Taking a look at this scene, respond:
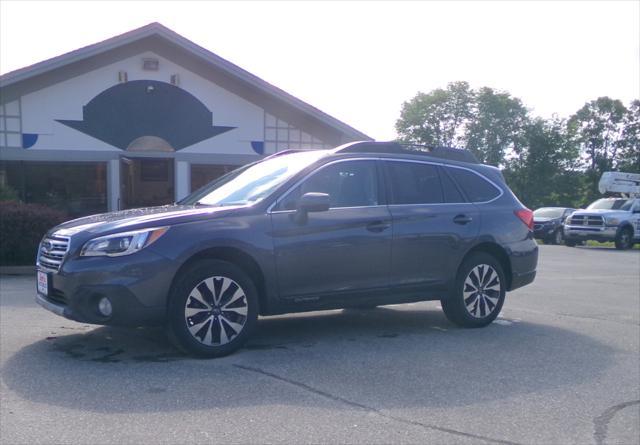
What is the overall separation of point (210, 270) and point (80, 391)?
1.42m

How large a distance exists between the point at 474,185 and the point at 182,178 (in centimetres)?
1118

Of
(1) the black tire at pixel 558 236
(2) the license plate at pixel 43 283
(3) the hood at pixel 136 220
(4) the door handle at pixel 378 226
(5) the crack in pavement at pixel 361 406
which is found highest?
(3) the hood at pixel 136 220

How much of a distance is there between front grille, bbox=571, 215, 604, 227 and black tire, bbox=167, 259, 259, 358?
74.0 feet

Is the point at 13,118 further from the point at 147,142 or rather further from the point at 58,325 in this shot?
the point at 58,325

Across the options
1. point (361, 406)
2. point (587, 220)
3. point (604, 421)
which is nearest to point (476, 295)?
point (604, 421)

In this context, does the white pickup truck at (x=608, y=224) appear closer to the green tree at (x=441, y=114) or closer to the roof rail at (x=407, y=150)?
the roof rail at (x=407, y=150)

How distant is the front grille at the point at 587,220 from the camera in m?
25.8

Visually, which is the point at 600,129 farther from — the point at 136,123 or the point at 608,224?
the point at 136,123

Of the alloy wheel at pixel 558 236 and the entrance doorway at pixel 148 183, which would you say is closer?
the entrance doorway at pixel 148 183

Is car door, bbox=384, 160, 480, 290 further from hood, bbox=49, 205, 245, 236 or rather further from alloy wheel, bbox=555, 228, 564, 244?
alloy wheel, bbox=555, 228, 564, 244

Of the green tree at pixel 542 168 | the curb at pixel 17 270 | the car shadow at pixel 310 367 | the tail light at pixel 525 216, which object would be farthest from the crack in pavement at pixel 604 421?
the green tree at pixel 542 168

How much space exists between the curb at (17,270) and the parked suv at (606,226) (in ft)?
66.5

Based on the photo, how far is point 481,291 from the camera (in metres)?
7.51

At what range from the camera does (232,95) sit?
59.4 feet
